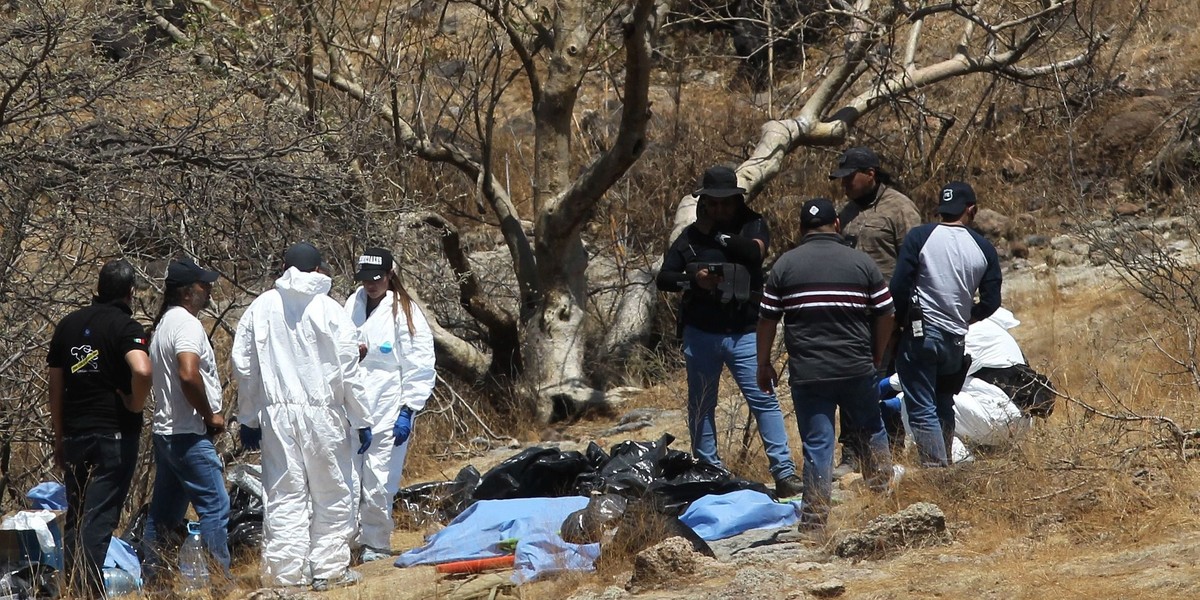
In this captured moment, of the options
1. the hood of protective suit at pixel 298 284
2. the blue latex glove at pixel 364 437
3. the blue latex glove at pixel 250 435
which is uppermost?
the hood of protective suit at pixel 298 284

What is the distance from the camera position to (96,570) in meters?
6.20

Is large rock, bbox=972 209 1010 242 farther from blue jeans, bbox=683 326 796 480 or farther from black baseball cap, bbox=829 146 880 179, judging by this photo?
blue jeans, bbox=683 326 796 480

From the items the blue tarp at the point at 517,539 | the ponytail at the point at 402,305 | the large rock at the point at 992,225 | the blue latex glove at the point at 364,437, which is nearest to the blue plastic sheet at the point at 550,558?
the blue tarp at the point at 517,539

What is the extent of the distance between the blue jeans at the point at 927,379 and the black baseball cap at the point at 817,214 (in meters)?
0.74

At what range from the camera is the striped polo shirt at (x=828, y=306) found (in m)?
6.13

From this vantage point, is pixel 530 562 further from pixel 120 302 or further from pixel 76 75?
pixel 76 75

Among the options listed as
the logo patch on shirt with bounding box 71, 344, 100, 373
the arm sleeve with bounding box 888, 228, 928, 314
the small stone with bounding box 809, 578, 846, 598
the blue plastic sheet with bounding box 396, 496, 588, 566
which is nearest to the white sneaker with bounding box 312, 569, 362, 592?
the blue plastic sheet with bounding box 396, 496, 588, 566

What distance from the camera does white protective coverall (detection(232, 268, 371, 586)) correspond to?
20.2 ft

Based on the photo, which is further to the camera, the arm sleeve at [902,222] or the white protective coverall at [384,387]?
the arm sleeve at [902,222]

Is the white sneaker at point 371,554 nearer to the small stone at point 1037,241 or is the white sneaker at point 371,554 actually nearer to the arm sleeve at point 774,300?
the arm sleeve at point 774,300

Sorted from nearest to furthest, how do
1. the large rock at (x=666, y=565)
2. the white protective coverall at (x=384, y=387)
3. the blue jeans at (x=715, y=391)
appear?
the large rock at (x=666, y=565) → the white protective coverall at (x=384, y=387) → the blue jeans at (x=715, y=391)

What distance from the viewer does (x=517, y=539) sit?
6582 mm

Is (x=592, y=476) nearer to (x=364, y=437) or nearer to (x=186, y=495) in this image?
(x=364, y=437)

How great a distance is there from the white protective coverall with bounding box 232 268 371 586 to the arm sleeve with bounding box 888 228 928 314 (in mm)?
2559
